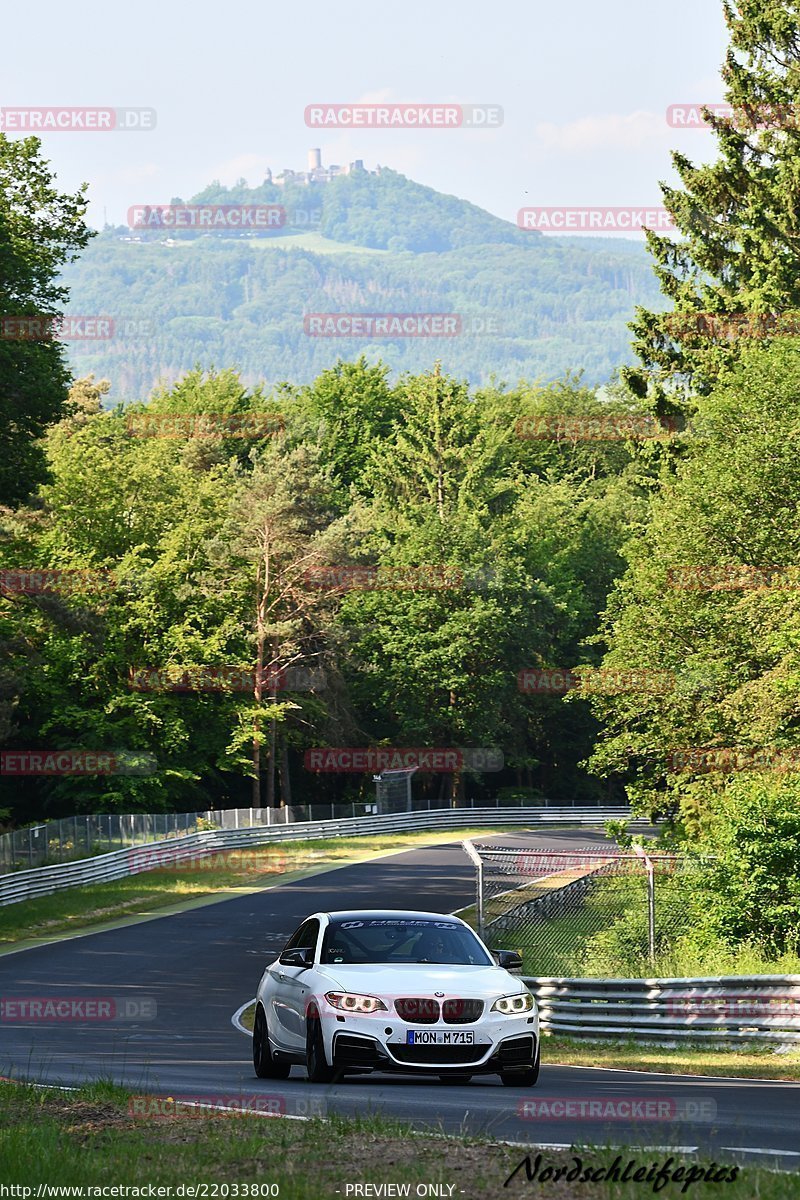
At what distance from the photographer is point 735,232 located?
1944 inches

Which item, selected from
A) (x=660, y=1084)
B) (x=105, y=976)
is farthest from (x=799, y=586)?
(x=660, y=1084)

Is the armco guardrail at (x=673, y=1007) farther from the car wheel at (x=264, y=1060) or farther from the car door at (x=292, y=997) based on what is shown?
the car wheel at (x=264, y=1060)

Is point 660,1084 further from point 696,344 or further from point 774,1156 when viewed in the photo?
point 696,344

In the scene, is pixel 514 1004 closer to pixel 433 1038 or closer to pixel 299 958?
pixel 433 1038

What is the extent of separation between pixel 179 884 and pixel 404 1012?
38.4 meters

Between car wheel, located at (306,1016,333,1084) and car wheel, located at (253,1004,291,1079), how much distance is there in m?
1.00

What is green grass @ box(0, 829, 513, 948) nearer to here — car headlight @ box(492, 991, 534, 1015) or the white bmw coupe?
the white bmw coupe

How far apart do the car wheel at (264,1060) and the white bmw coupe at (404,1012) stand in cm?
5

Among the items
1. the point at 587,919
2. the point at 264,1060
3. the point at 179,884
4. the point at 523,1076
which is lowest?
the point at 179,884

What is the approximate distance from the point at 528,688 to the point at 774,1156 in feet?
270

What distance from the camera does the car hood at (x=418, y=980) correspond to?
43.4ft

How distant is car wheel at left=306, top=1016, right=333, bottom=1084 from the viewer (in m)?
13.3

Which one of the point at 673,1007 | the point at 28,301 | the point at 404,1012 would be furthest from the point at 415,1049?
the point at 28,301

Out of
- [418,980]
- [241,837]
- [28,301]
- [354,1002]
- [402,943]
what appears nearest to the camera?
[354,1002]
